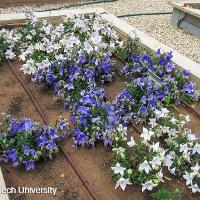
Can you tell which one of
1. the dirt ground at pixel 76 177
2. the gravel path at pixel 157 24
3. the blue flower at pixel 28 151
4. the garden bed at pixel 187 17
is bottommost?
the gravel path at pixel 157 24

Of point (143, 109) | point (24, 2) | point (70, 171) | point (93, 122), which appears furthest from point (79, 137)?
point (24, 2)

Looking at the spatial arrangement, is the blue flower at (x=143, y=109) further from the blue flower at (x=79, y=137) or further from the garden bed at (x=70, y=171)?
the blue flower at (x=79, y=137)

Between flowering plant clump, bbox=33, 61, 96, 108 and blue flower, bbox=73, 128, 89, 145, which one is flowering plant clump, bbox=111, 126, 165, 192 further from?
flowering plant clump, bbox=33, 61, 96, 108

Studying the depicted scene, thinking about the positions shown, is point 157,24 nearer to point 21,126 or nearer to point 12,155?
point 21,126

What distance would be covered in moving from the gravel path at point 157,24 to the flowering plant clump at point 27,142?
3640 millimetres

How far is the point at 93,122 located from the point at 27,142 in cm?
67

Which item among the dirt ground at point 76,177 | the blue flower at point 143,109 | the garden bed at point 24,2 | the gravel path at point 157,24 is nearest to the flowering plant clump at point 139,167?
the dirt ground at point 76,177

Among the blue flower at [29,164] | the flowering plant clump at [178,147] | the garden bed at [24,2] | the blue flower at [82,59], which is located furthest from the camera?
the garden bed at [24,2]

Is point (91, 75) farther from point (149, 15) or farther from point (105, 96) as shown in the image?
point (149, 15)

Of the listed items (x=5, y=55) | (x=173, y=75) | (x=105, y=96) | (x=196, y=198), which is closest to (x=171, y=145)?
(x=196, y=198)

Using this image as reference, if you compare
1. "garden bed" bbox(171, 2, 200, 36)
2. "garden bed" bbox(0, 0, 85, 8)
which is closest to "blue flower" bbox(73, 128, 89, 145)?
"garden bed" bbox(171, 2, 200, 36)

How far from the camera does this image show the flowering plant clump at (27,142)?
358 cm

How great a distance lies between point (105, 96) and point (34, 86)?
3.20 ft

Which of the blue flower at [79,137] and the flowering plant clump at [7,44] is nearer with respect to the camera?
the blue flower at [79,137]
